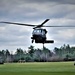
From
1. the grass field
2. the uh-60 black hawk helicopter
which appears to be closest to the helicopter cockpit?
the uh-60 black hawk helicopter

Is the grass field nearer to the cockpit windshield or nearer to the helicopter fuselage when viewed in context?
the helicopter fuselage

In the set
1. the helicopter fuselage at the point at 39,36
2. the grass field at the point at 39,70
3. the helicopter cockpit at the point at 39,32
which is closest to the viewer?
the helicopter fuselage at the point at 39,36

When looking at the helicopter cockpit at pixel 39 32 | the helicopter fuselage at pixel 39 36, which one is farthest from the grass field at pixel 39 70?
the helicopter cockpit at pixel 39 32

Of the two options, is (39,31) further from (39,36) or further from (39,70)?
(39,70)

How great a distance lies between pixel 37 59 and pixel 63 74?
141454 mm

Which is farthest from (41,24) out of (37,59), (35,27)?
(37,59)

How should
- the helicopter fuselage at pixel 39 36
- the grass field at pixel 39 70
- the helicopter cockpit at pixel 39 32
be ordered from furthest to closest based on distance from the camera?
1. the helicopter cockpit at pixel 39 32
2. the grass field at pixel 39 70
3. the helicopter fuselage at pixel 39 36

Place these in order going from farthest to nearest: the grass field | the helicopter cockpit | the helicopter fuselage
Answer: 1. the helicopter cockpit
2. the grass field
3. the helicopter fuselage

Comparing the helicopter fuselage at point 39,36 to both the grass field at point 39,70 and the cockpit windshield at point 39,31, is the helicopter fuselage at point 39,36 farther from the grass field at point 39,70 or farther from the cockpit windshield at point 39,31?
the grass field at point 39,70

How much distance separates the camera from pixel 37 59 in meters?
193

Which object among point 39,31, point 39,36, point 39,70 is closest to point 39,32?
point 39,31

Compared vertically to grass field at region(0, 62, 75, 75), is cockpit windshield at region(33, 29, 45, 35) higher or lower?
higher

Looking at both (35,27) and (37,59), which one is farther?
(37,59)

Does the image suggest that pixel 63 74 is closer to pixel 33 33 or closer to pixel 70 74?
pixel 70 74
